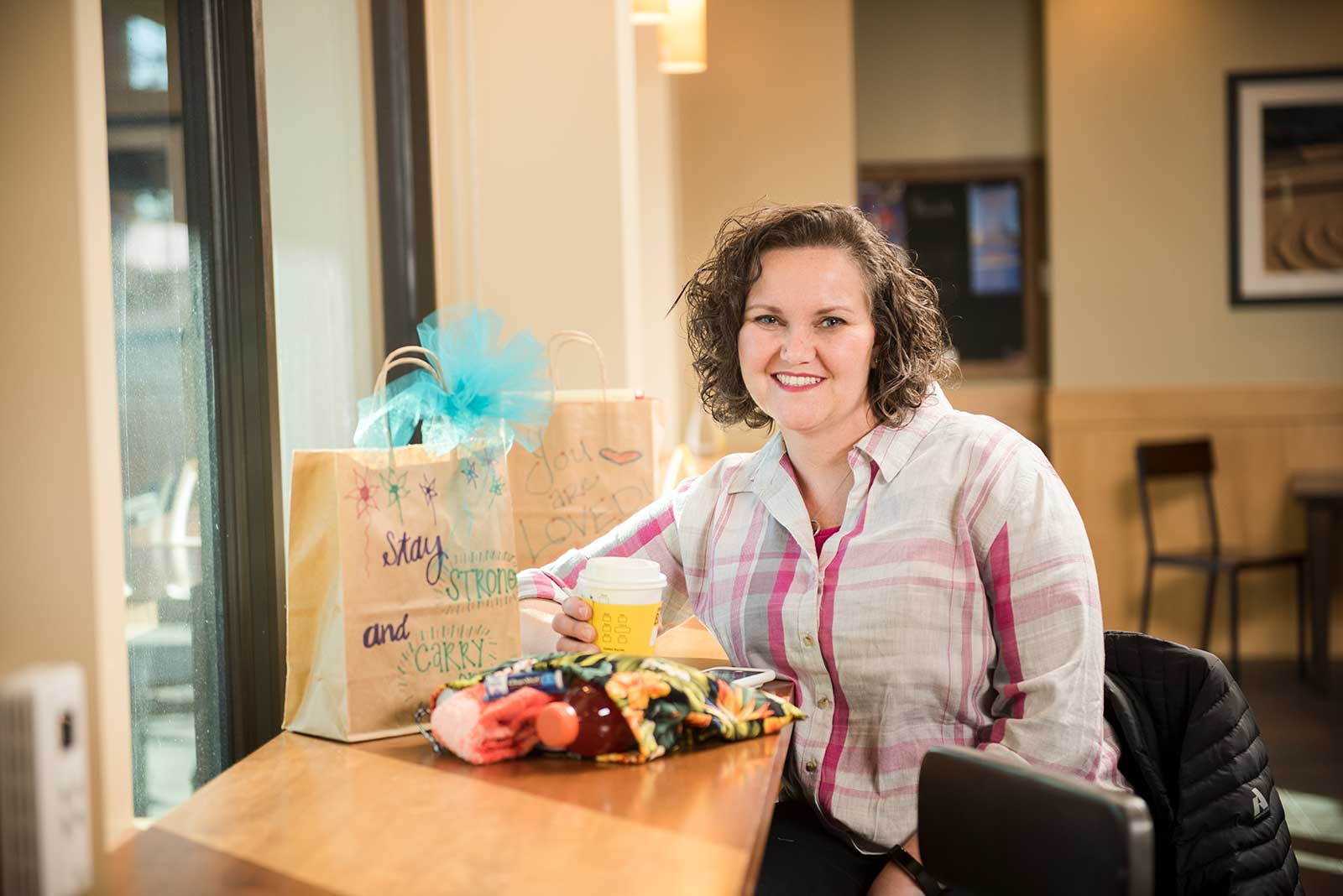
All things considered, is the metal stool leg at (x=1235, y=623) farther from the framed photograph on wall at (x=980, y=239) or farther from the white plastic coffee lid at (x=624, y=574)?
the white plastic coffee lid at (x=624, y=574)

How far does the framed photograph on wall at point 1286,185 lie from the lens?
5.39 metres

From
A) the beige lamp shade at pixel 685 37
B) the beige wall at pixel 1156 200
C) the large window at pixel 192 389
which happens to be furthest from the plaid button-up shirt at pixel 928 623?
the beige wall at pixel 1156 200

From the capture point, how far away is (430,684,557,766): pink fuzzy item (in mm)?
1244

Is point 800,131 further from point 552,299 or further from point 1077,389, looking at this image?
point 552,299

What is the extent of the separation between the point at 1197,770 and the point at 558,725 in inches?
30.1

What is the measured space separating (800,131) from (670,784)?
4.79 meters

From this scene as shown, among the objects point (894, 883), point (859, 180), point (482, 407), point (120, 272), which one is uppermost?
point (859, 180)

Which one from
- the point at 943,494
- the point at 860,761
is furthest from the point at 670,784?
the point at 943,494

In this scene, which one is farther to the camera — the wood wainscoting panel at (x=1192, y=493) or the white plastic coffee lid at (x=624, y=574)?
the wood wainscoting panel at (x=1192, y=493)

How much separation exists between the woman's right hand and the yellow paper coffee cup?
0.02m

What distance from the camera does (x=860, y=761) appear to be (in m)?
1.56

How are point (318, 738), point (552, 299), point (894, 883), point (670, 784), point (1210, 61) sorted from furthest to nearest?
point (1210, 61)
point (552, 299)
point (894, 883)
point (318, 738)
point (670, 784)

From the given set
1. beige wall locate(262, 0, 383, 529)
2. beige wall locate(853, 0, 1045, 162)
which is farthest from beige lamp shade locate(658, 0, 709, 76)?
beige wall locate(853, 0, 1045, 162)

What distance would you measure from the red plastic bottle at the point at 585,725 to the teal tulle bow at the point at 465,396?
0.35 metres
